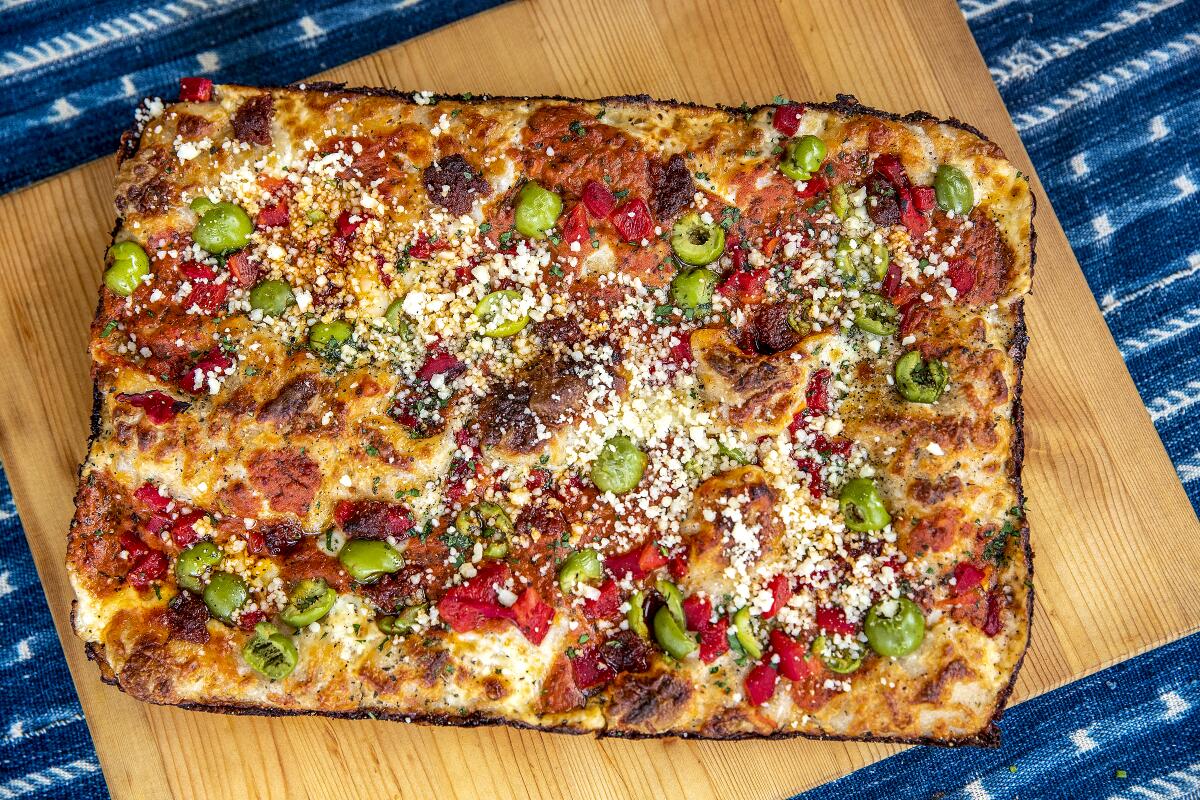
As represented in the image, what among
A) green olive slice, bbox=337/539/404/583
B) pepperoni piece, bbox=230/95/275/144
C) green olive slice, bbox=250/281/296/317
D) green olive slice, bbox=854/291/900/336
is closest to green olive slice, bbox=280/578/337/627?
green olive slice, bbox=337/539/404/583

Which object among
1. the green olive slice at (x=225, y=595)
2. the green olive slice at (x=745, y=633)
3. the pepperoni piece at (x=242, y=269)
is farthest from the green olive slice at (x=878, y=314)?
the green olive slice at (x=225, y=595)

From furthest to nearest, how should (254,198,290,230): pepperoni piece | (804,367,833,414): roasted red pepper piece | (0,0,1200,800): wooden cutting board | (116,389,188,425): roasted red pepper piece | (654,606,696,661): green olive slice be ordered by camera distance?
(0,0,1200,800): wooden cutting board
(254,198,290,230): pepperoni piece
(804,367,833,414): roasted red pepper piece
(116,389,188,425): roasted red pepper piece
(654,606,696,661): green olive slice

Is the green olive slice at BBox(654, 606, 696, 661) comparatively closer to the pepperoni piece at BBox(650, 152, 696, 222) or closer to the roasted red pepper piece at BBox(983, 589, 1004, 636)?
the roasted red pepper piece at BBox(983, 589, 1004, 636)

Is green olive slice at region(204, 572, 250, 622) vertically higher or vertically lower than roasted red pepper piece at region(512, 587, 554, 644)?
higher

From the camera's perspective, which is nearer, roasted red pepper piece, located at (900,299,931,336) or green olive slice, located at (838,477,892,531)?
green olive slice, located at (838,477,892,531)

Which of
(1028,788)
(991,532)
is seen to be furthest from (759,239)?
(1028,788)

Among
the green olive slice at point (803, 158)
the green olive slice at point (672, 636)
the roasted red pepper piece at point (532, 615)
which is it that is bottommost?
the green olive slice at point (672, 636)

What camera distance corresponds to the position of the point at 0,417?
4777 mm

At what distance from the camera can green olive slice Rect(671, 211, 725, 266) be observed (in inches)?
159

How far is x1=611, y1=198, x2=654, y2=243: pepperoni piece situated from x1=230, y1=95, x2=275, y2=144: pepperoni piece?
1.74 m

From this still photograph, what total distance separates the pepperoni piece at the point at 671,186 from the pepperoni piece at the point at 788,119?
0.49 m

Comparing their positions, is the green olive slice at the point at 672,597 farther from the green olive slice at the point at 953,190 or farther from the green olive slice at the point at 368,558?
the green olive slice at the point at 953,190

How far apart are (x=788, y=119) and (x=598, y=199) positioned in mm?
991

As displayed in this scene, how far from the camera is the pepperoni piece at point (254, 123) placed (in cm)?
414
